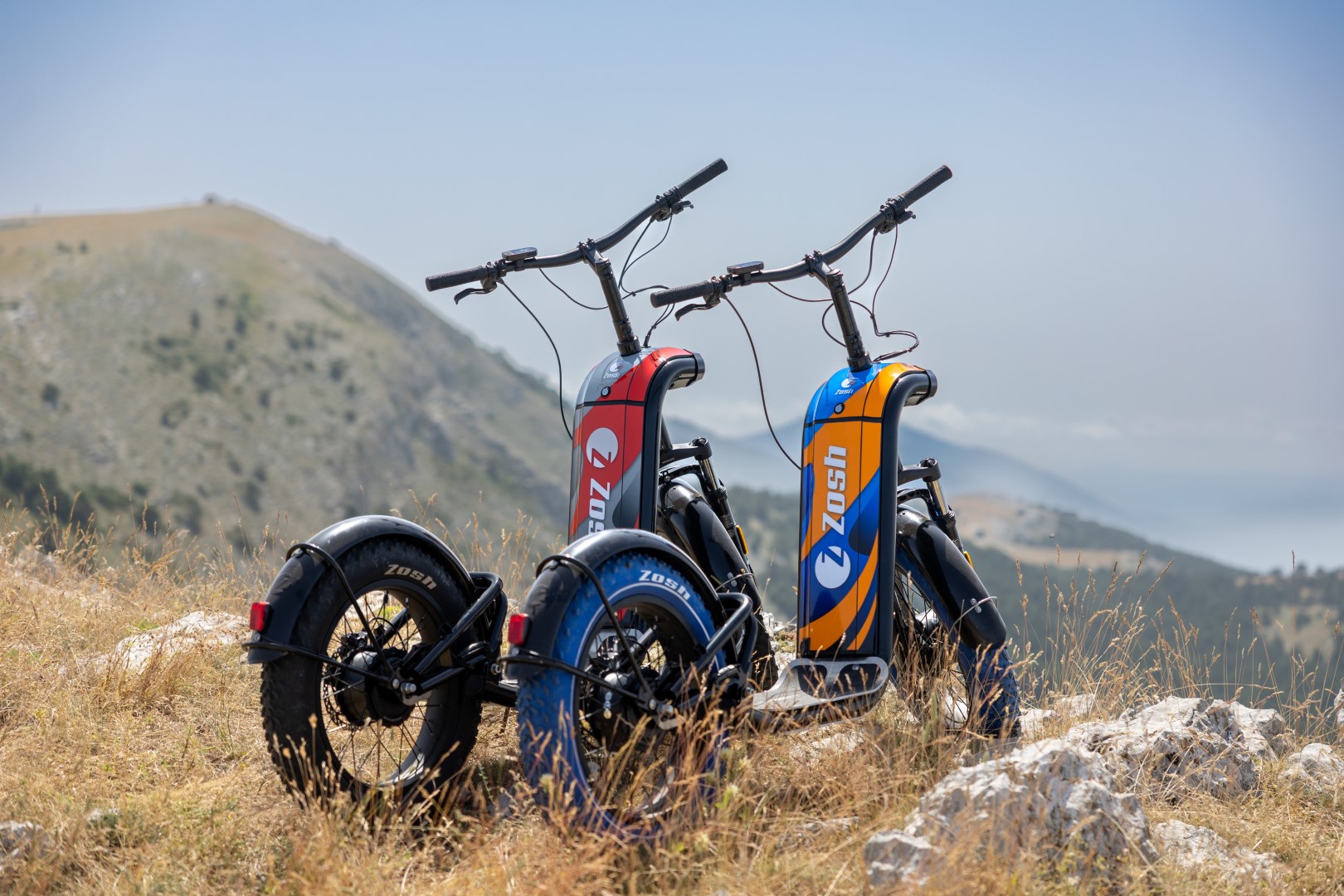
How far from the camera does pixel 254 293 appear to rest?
367 ft

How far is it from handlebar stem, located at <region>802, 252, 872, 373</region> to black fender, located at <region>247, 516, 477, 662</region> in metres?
1.82

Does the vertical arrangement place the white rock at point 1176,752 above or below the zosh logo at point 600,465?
below

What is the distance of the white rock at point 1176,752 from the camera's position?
377cm

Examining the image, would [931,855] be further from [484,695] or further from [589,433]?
[589,433]

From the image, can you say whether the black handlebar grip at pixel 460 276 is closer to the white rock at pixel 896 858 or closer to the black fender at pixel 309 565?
the black fender at pixel 309 565

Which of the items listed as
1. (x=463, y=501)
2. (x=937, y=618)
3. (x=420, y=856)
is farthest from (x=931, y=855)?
(x=463, y=501)

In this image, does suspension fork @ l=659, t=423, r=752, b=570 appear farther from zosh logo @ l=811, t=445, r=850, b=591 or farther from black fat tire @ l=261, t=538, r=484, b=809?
black fat tire @ l=261, t=538, r=484, b=809

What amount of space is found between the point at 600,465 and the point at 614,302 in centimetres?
71

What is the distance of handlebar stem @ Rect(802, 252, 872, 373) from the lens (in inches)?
168

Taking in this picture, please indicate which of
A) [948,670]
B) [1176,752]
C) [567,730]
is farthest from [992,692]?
[567,730]

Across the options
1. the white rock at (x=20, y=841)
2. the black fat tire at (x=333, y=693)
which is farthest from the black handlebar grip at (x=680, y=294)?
the white rock at (x=20, y=841)

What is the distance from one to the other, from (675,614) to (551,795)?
0.74 metres

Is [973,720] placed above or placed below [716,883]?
above

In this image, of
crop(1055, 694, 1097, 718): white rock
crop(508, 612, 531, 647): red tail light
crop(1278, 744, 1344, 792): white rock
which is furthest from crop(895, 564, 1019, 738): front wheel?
crop(508, 612, 531, 647): red tail light
